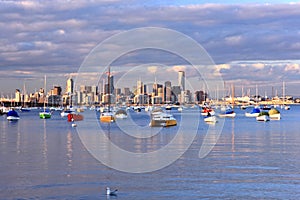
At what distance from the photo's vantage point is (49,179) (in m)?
33.5

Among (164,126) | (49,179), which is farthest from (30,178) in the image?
(164,126)

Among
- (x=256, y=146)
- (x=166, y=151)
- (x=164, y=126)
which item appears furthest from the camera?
(x=164, y=126)

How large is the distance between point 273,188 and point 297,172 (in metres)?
6.61

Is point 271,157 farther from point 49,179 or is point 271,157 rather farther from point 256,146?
point 49,179

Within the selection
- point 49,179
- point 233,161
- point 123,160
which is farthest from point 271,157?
point 49,179

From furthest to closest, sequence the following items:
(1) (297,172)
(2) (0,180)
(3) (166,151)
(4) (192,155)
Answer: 1. (3) (166,151)
2. (4) (192,155)
3. (1) (297,172)
4. (2) (0,180)

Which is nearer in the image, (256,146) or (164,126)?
(256,146)

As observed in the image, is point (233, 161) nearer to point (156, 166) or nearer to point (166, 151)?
point (156, 166)

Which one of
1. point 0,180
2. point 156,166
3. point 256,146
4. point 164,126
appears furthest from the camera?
point 164,126

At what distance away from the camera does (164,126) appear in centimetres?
9812

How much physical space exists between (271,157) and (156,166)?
34.9 feet

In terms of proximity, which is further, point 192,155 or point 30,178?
point 192,155

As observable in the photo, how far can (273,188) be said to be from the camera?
3044cm

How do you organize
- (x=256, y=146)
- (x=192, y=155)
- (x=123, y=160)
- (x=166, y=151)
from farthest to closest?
1. (x=256, y=146)
2. (x=166, y=151)
3. (x=192, y=155)
4. (x=123, y=160)
